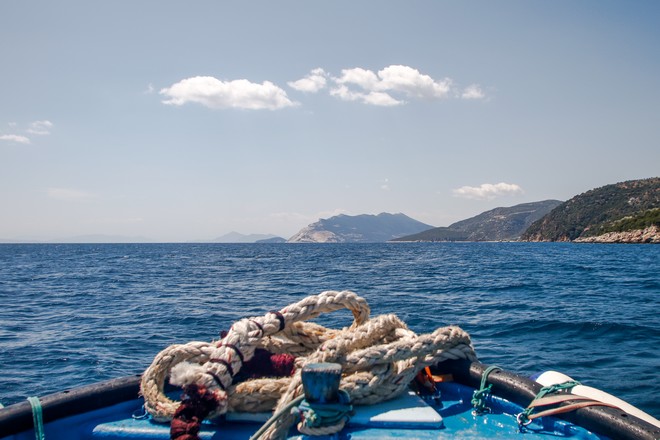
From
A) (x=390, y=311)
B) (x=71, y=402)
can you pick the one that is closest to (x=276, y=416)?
(x=71, y=402)

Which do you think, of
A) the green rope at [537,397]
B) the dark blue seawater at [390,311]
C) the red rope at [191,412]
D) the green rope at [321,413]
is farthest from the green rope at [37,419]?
the dark blue seawater at [390,311]

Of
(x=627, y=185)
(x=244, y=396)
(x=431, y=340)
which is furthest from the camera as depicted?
(x=627, y=185)

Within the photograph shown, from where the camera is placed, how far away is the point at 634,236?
102 metres

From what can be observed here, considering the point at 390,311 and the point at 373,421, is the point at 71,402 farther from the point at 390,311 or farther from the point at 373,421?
the point at 390,311

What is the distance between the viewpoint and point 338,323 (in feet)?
45.3

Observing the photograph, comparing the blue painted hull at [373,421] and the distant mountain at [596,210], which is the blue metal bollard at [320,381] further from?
the distant mountain at [596,210]

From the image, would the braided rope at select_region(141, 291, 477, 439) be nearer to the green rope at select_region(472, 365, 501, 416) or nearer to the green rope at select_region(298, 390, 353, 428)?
the green rope at select_region(298, 390, 353, 428)

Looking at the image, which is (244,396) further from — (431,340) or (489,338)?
(489,338)

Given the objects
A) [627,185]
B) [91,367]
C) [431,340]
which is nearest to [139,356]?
[91,367]

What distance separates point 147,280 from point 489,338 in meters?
25.5

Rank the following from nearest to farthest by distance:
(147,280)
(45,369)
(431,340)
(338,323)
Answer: (431,340) < (45,369) < (338,323) < (147,280)

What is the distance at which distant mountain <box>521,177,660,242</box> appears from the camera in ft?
479

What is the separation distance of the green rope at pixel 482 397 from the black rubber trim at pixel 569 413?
0.10 ft

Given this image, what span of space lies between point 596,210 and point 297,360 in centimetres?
18278
